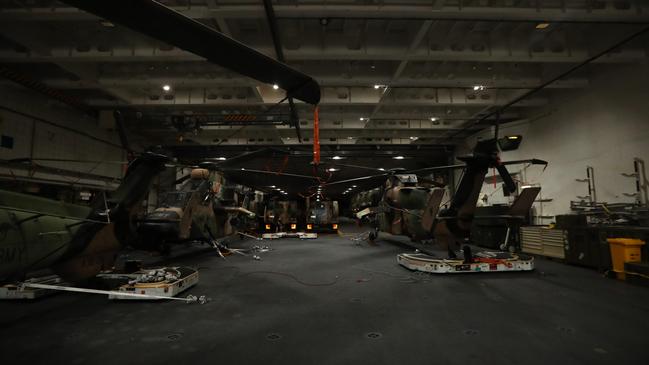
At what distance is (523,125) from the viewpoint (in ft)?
39.6

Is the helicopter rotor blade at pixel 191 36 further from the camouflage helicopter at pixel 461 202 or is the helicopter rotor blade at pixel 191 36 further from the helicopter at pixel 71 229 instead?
the camouflage helicopter at pixel 461 202

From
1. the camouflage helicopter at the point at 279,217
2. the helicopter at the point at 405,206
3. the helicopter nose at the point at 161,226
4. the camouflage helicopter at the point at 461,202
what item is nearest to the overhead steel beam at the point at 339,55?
the camouflage helicopter at the point at 461,202

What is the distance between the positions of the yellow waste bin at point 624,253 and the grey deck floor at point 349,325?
0.52 meters

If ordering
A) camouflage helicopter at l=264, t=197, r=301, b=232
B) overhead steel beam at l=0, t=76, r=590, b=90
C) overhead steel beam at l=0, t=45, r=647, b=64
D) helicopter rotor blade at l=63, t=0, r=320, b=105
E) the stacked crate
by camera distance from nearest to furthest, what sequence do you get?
helicopter rotor blade at l=63, t=0, r=320, b=105
overhead steel beam at l=0, t=45, r=647, b=64
the stacked crate
overhead steel beam at l=0, t=76, r=590, b=90
camouflage helicopter at l=264, t=197, r=301, b=232

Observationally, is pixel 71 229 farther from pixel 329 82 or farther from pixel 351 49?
pixel 329 82

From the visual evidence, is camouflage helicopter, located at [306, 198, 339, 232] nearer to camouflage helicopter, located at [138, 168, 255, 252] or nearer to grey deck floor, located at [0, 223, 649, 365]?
camouflage helicopter, located at [138, 168, 255, 252]

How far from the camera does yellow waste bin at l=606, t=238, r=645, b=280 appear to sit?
5.54 meters

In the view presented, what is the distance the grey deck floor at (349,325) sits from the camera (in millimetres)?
2627

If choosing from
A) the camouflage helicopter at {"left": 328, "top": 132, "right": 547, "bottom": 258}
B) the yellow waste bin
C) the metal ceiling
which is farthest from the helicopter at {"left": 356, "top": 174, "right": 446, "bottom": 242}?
the yellow waste bin

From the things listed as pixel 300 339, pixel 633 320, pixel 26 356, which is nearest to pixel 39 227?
pixel 26 356

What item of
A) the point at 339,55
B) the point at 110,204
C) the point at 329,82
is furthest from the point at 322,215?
the point at 110,204

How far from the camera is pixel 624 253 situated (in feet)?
18.4

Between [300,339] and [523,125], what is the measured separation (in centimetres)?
1380

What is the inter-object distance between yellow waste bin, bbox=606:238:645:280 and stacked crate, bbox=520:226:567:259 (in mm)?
1635
